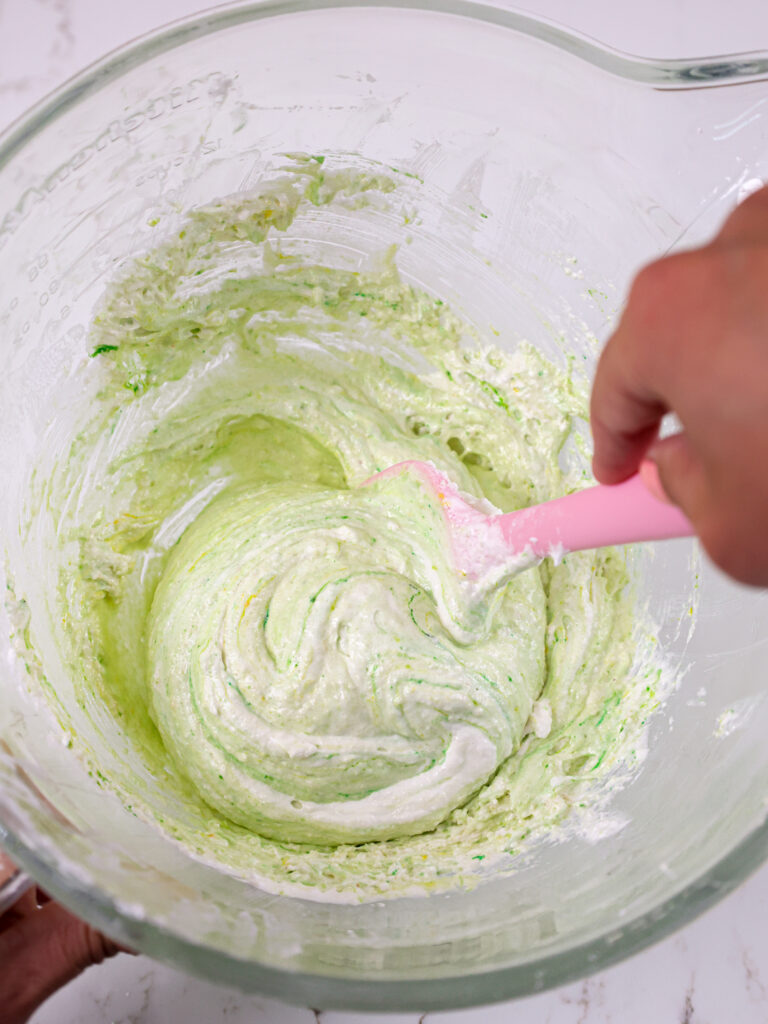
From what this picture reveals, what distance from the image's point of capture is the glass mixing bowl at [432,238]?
Answer: 3.12ft

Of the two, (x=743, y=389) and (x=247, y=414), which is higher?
(x=247, y=414)

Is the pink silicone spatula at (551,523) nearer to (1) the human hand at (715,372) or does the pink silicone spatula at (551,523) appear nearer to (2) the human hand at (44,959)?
(1) the human hand at (715,372)

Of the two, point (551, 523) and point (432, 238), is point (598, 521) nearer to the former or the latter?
point (551, 523)

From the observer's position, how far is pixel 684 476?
0.61m

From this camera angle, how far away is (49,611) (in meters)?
1.20

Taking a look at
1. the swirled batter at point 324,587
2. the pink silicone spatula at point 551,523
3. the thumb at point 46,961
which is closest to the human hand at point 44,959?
the thumb at point 46,961

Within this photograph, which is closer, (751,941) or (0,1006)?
(0,1006)

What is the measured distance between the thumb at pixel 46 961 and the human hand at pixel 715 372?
115 cm

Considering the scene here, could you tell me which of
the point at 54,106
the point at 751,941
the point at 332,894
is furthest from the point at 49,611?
the point at 751,941

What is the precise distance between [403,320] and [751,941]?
1.33 m

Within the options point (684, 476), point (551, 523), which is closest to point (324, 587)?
point (551, 523)

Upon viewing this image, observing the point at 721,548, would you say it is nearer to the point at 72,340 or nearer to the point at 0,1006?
the point at 72,340

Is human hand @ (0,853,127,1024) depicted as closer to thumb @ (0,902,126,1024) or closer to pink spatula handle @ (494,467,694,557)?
thumb @ (0,902,126,1024)

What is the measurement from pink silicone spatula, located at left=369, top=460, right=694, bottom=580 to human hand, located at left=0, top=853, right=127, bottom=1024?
86 centimetres
